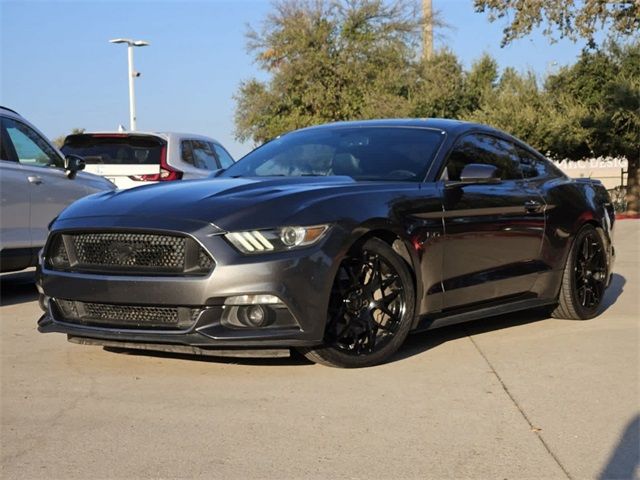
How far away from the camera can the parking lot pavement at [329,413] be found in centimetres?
342

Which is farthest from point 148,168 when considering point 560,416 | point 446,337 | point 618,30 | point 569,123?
point 569,123

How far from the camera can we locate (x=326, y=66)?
3694 centimetres

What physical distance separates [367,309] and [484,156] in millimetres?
1879

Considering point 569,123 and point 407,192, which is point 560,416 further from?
point 569,123

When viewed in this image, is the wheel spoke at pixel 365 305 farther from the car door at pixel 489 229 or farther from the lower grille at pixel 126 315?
the lower grille at pixel 126 315

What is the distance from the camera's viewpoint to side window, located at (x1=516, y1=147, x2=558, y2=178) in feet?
21.4

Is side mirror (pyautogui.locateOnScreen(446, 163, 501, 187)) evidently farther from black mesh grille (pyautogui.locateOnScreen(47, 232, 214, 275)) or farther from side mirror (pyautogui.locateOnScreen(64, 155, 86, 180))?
side mirror (pyautogui.locateOnScreen(64, 155, 86, 180))

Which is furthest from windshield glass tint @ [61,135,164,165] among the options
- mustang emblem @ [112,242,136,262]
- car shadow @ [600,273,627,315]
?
mustang emblem @ [112,242,136,262]

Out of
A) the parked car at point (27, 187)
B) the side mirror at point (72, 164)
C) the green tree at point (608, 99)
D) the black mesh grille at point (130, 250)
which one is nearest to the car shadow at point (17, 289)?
the parked car at point (27, 187)

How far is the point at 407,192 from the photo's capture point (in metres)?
5.16

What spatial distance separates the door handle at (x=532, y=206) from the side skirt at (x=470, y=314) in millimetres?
649

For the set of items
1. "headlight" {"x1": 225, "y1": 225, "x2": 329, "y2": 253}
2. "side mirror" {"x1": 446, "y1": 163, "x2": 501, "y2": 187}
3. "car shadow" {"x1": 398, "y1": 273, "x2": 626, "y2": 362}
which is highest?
"side mirror" {"x1": 446, "y1": 163, "x2": 501, "y2": 187}

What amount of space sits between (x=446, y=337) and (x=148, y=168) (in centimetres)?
608

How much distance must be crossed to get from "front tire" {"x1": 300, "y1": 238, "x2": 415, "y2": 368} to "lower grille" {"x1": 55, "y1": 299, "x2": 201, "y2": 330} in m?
0.72
